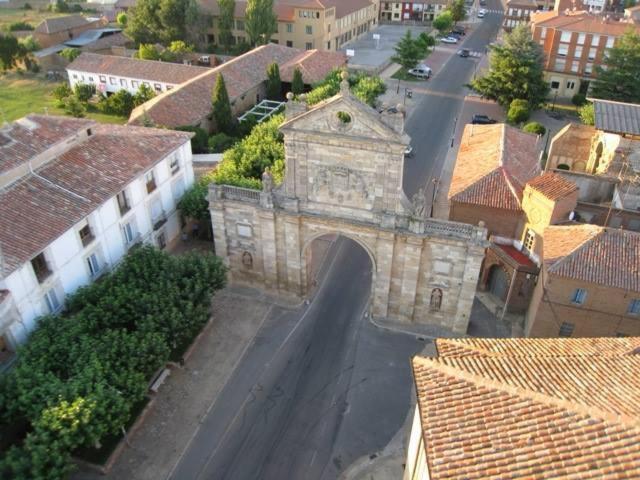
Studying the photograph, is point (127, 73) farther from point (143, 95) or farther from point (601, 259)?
point (601, 259)

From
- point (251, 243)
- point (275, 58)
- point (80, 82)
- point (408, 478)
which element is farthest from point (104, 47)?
point (408, 478)

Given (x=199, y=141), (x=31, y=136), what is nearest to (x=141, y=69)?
(x=199, y=141)

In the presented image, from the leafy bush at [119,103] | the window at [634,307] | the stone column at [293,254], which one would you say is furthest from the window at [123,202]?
the leafy bush at [119,103]

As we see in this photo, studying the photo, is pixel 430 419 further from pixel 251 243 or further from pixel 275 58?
pixel 275 58

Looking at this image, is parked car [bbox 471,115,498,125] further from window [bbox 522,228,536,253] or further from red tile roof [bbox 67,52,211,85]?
red tile roof [bbox 67,52,211,85]

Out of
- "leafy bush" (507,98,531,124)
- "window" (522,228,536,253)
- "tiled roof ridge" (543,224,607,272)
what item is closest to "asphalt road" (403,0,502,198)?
"leafy bush" (507,98,531,124)

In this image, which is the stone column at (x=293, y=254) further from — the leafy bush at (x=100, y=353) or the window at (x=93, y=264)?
the window at (x=93, y=264)

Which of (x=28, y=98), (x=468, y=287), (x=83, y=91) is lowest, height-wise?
(x=28, y=98)
